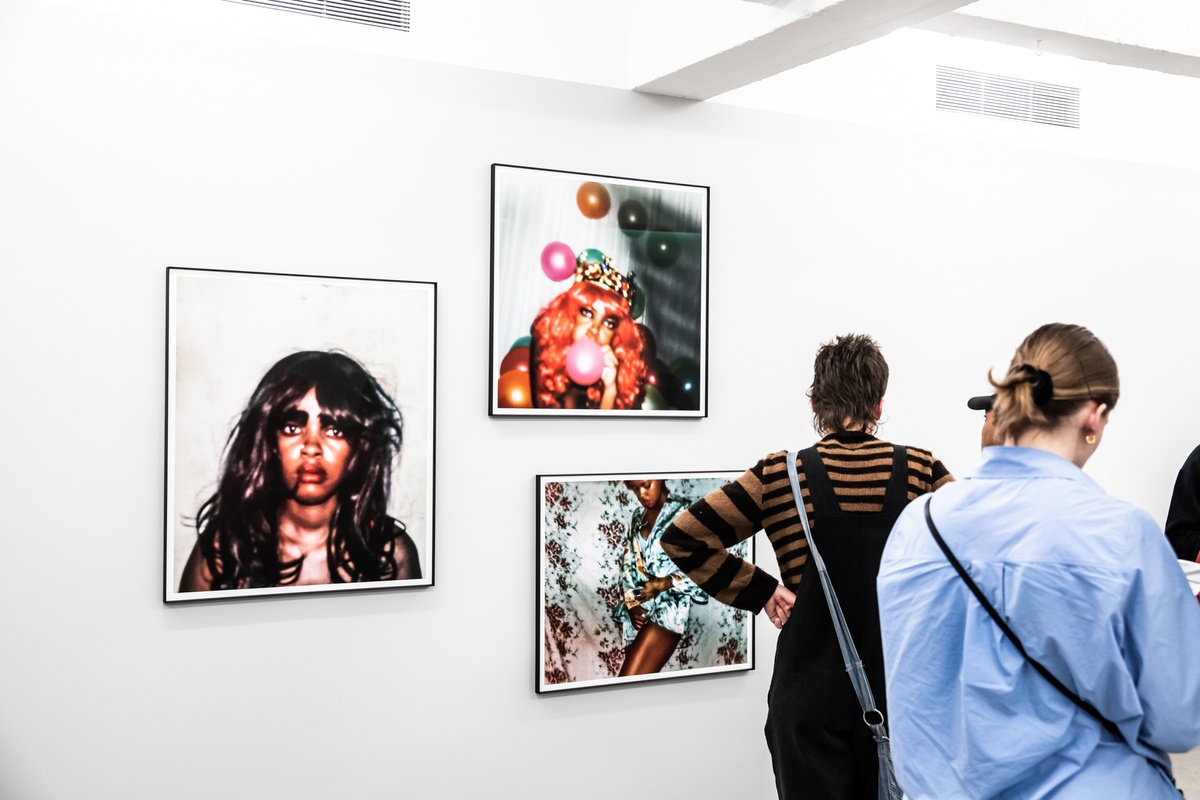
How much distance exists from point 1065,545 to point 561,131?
7.83ft

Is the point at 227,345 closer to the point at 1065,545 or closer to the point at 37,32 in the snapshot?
the point at 37,32

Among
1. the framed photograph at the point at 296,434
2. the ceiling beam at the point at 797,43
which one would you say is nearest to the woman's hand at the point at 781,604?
the framed photograph at the point at 296,434

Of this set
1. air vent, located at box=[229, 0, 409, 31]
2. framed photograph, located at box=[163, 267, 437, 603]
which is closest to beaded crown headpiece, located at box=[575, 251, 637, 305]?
framed photograph, located at box=[163, 267, 437, 603]

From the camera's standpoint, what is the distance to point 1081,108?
4.60 m

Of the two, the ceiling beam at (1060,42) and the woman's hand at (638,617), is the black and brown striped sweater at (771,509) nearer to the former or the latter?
the woman's hand at (638,617)

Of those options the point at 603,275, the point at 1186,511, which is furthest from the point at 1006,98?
the point at 603,275

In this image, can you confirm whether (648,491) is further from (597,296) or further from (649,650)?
(597,296)

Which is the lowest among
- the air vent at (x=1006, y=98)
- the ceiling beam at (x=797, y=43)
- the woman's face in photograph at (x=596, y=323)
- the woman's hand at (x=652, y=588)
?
the woman's hand at (x=652, y=588)

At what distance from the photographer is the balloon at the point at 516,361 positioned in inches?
135

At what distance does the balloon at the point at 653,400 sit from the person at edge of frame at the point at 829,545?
97 centimetres

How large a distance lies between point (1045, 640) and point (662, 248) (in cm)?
229

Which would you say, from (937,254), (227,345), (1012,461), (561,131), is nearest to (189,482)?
(227,345)

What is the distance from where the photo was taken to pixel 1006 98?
442cm

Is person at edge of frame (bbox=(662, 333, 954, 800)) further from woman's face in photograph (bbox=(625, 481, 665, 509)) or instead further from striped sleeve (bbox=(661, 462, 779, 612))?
woman's face in photograph (bbox=(625, 481, 665, 509))
